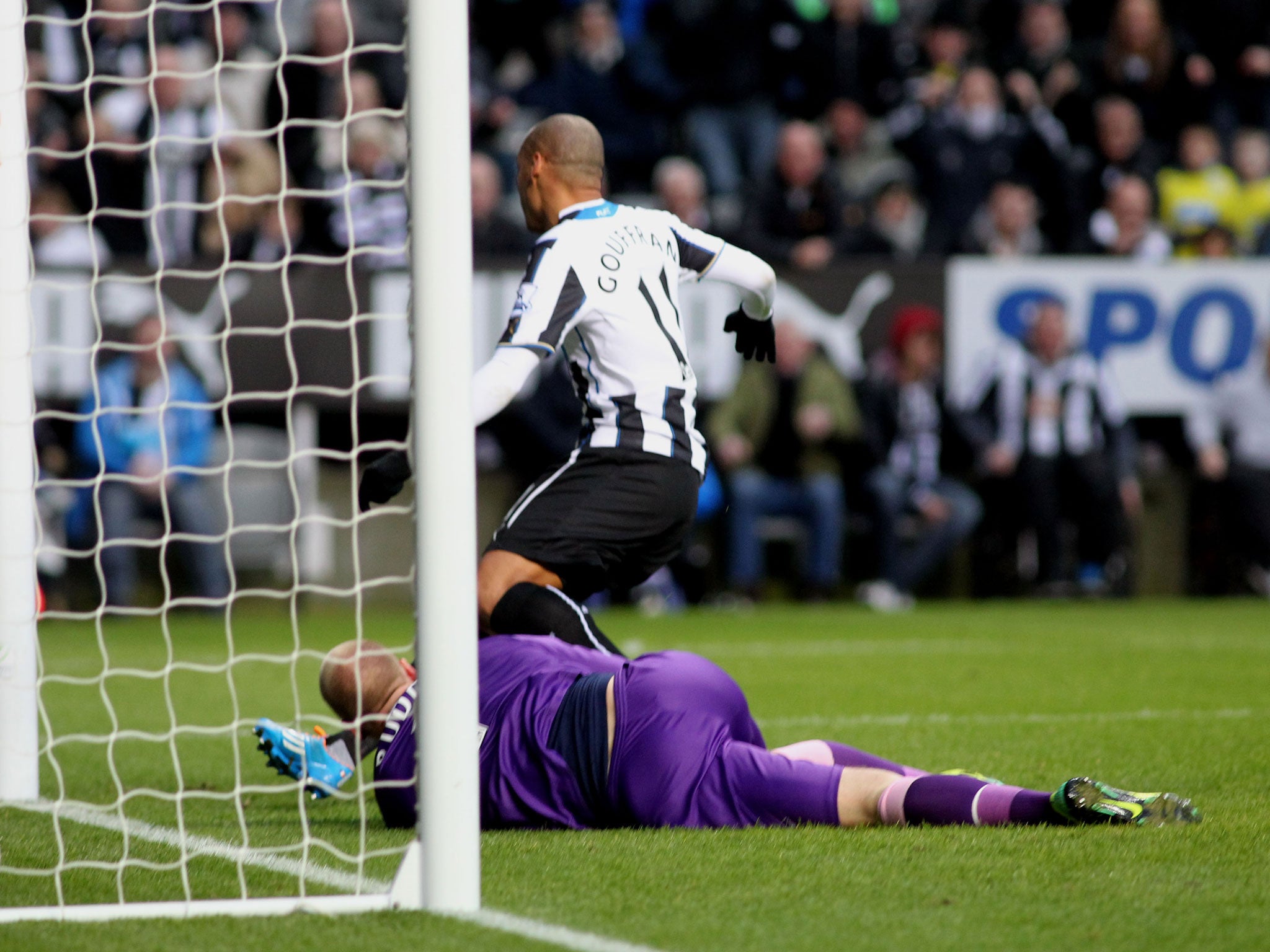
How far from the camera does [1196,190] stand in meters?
13.2

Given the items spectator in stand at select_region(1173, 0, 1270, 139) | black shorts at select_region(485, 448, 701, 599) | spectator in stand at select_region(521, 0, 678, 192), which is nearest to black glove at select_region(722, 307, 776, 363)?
black shorts at select_region(485, 448, 701, 599)

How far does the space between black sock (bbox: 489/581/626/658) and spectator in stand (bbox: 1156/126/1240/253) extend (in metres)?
9.09

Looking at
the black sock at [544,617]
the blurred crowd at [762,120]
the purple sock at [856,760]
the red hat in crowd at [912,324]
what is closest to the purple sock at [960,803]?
the purple sock at [856,760]

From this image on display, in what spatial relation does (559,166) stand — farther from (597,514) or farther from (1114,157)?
(1114,157)

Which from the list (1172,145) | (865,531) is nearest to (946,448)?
(865,531)

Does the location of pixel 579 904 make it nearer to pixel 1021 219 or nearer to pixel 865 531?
pixel 865 531

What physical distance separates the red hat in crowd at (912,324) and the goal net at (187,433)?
3.22m

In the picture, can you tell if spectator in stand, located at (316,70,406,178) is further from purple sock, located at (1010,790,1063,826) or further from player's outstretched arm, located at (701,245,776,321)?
purple sock, located at (1010,790,1063,826)

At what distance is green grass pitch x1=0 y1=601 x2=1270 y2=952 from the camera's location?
3.22 metres

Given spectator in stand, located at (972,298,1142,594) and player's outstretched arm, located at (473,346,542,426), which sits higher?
player's outstretched arm, located at (473,346,542,426)

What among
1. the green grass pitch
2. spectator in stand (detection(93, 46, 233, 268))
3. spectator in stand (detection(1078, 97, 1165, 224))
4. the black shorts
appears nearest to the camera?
the green grass pitch

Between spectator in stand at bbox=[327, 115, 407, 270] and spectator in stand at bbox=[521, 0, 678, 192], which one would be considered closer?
spectator in stand at bbox=[327, 115, 407, 270]

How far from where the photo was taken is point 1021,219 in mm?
12461

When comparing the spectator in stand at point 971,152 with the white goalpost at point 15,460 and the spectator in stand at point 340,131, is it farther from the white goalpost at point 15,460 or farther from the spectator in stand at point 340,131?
the white goalpost at point 15,460
